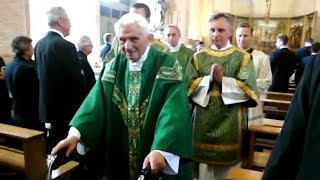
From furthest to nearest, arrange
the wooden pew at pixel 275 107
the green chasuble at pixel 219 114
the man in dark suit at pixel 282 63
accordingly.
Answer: the man in dark suit at pixel 282 63 < the wooden pew at pixel 275 107 < the green chasuble at pixel 219 114

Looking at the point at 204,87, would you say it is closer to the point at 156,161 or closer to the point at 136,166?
the point at 136,166

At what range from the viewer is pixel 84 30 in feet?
30.9

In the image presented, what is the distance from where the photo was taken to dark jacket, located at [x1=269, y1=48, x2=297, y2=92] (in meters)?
6.18

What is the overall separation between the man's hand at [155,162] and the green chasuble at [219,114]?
140cm

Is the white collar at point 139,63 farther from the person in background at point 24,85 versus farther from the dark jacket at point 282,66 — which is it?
the dark jacket at point 282,66

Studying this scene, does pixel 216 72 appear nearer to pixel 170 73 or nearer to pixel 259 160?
pixel 170 73

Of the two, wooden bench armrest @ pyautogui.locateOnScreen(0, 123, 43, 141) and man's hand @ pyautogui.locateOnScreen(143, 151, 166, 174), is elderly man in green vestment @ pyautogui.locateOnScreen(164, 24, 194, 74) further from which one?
man's hand @ pyautogui.locateOnScreen(143, 151, 166, 174)

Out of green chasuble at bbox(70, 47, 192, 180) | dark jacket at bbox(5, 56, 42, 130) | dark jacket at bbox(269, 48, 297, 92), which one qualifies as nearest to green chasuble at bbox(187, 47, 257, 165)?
green chasuble at bbox(70, 47, 192, 180)

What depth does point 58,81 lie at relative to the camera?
3.39m

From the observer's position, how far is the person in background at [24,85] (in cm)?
371

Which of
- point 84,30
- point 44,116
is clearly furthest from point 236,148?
point 84,30

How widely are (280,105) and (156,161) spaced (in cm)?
390

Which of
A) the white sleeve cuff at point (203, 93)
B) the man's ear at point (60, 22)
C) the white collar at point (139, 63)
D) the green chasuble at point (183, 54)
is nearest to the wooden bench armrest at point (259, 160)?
the white sleeve cuff at point (203, 93)

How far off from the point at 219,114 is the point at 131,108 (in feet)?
3.91
